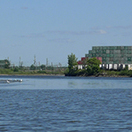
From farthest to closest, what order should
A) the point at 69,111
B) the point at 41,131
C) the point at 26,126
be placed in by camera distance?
the point at 69,111 < the point at 26,126 < the point at 41,131

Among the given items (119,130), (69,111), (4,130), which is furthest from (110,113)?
(4,130)

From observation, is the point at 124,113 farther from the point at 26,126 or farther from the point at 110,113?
the point at 26,126

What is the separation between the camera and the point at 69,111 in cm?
4162

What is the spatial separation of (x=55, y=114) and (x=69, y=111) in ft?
10.1

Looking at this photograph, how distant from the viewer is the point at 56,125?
32156 millimetres

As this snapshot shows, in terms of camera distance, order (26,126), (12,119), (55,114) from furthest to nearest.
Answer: (55,114) → (12,119) → (26,126)

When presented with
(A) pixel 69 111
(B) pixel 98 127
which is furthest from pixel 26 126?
(A) pixel 69 111

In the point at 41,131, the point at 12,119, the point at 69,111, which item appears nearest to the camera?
the point at 41,131

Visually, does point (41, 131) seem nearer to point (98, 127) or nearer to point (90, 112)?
point (98, 127)

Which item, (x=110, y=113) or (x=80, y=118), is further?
(x=110, y=113)

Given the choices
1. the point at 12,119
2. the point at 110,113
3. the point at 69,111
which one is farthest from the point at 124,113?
the point at 12,119

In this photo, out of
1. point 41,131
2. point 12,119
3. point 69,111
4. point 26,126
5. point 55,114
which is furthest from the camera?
point 69,111

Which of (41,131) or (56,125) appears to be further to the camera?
(56,125)

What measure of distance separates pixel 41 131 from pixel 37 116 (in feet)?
25.8
